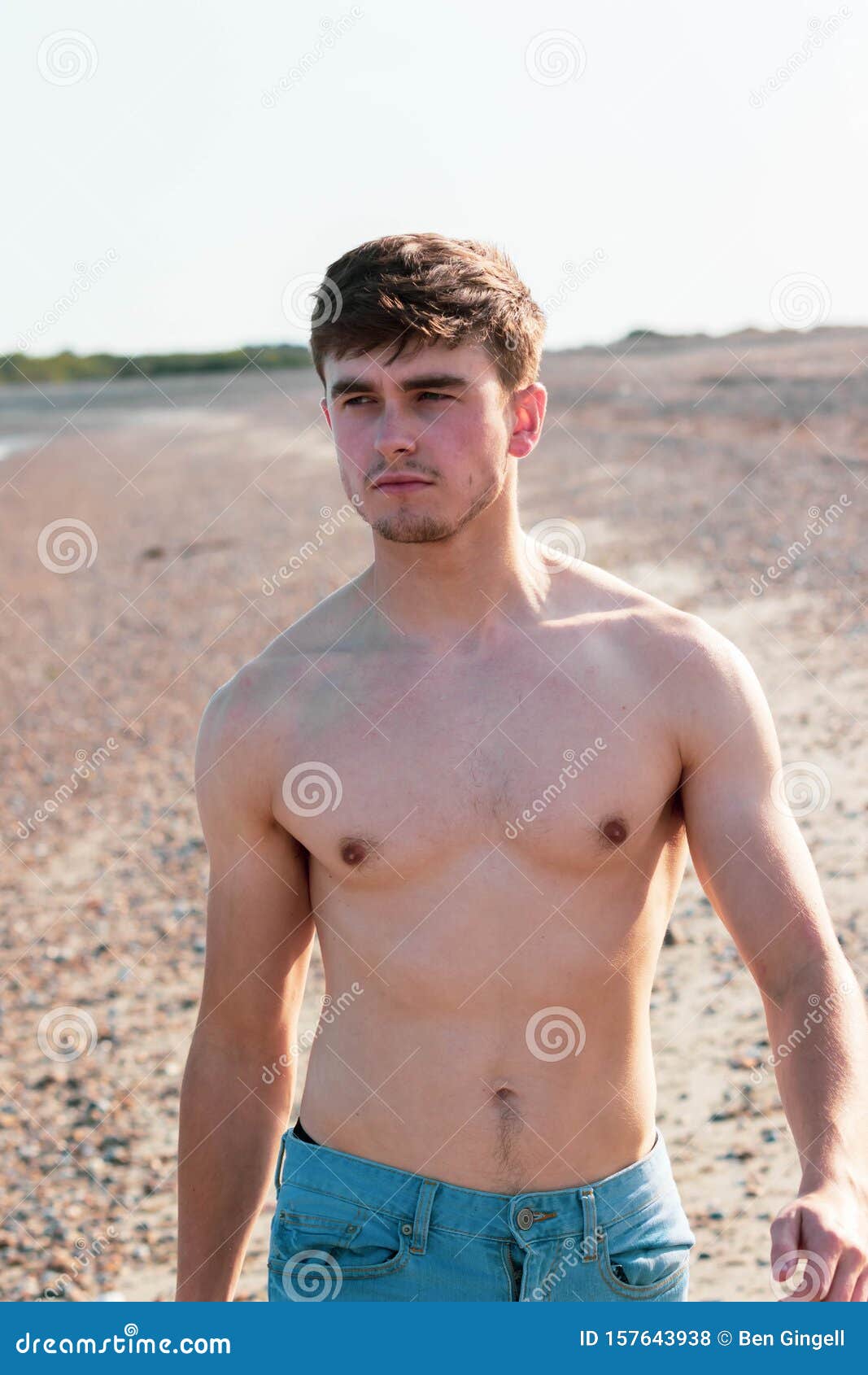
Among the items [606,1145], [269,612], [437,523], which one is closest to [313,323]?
[437,523]

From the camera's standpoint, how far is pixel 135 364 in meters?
120

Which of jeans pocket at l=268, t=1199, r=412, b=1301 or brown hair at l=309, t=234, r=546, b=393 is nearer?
jeans pocket at l=268, t=1199, r=412, b=1301

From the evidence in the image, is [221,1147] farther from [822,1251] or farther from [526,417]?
[526,417]

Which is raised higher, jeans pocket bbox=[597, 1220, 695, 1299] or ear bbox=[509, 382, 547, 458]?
ear bbox=[509, 382, 547, 458]

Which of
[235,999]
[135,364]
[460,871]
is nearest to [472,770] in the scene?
[460,871]

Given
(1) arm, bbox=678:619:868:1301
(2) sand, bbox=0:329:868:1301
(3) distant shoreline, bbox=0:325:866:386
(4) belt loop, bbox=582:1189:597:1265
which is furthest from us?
(3) distant shoreline, bbox=0:325:866:386

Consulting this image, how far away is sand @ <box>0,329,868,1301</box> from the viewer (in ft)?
17.7

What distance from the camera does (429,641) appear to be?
2.90 m

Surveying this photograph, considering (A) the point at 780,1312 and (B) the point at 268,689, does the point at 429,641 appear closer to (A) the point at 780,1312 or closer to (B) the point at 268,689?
(B) the point at 268,689

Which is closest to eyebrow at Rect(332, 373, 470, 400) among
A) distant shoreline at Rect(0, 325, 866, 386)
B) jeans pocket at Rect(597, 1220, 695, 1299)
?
jeans pocket at Rect(597, 1220, 695, 1299)

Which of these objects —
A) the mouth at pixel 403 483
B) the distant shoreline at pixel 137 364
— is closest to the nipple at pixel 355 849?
the mouth at pixel 403 483

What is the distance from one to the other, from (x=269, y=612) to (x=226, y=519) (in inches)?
376

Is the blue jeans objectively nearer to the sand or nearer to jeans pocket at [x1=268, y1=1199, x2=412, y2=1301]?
jeans pocket at [x1=268, y1=1199, x2=412, y2=1301]

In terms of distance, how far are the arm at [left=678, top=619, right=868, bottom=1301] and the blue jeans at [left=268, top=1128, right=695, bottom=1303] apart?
46 centimetres
